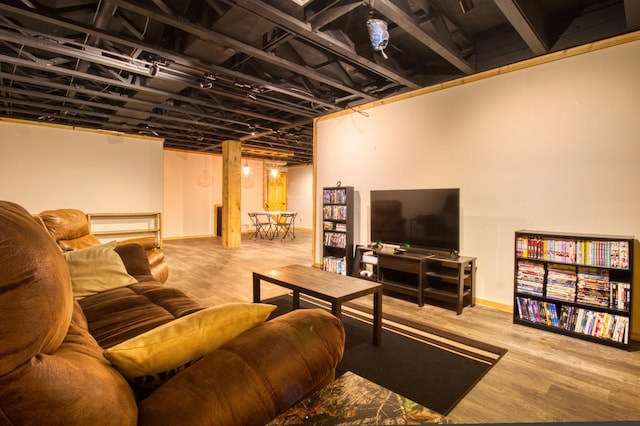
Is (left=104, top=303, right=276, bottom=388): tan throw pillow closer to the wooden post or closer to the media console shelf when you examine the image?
the media console shelf

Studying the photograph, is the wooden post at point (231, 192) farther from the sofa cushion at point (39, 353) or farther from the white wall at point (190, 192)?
the sofa cushion at point (39, 353)

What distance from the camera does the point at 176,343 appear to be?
3.30 feet

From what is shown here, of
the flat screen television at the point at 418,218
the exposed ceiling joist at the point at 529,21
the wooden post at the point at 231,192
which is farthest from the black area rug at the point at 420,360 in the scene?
the wooden post at the point at 231,192

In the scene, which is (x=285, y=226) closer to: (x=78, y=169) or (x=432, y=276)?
(x=78, y=169)

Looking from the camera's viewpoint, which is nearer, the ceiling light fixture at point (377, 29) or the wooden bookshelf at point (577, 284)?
the wooden bookshelf at point (577, 284)

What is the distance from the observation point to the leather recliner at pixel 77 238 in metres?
3.43

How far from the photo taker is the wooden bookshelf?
2637 mm

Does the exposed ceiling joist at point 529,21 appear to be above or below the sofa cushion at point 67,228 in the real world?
above

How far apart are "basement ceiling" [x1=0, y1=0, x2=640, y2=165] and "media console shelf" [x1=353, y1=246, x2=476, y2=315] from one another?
2158mm

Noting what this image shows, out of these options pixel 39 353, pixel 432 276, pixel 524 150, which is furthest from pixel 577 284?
pixel 39 353

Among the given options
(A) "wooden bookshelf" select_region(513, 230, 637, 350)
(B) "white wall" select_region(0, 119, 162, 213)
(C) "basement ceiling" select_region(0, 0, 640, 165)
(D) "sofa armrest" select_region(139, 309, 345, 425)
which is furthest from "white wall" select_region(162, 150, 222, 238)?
(D) "sofa armrest" select_region(139, 309, 345, 425)

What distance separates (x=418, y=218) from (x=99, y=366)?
11.8ft

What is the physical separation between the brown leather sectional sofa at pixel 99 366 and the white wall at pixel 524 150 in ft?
9.89

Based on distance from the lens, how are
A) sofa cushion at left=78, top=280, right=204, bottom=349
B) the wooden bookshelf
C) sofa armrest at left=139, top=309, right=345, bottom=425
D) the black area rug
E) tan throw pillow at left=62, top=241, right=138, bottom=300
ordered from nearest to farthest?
sofa armrest at left=139, top=309, right=345, bottom=425, sofa cushion at left=78, top=280, right=204, bottom=349, the black area rug, tan throw pillow at left=62, top=241, right=138, bottom=300, the wooden bookshelf
